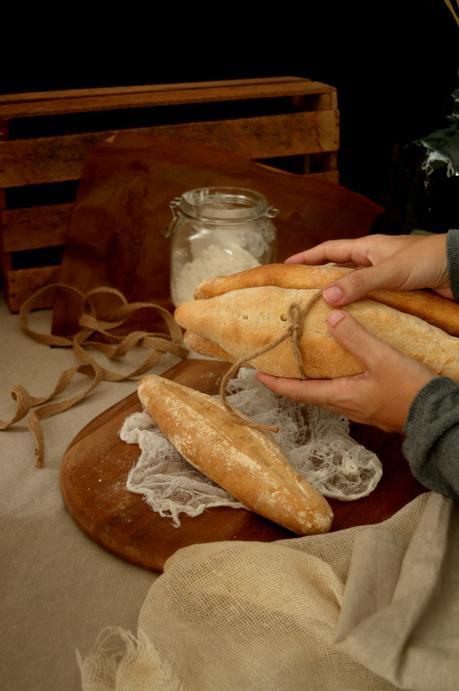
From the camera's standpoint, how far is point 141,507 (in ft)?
3.50

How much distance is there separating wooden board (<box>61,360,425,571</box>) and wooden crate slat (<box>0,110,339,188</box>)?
665 millimetres

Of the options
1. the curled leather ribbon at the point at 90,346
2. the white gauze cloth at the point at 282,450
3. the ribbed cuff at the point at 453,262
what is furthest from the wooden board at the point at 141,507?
the ribbed cuff at the point at 453,262

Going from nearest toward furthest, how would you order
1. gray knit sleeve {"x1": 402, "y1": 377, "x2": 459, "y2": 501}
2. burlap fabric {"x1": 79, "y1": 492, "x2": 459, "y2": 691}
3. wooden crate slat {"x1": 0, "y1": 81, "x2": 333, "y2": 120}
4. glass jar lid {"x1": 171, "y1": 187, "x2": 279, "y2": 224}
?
burlap fabric {"x1": 79, "y1": 492, "x2": 459, "y2": 691} < gray knit sleeve {"x1": 402, "y1": 377, "x2": 459, "y2": 501} < glass jar lid {"x1": 171, "y1": 187, "x2": 279, "y2": 224} < wooden crate slat {"x1": 0, "y1": 81, "x2": 333, "y2": 120}

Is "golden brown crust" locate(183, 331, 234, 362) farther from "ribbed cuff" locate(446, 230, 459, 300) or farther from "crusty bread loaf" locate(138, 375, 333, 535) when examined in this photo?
"ribbed cuff" locate(446, 230, 459, 300)

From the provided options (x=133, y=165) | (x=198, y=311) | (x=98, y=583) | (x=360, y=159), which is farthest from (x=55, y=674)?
(x=360, y=159)

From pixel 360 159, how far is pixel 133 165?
73cm

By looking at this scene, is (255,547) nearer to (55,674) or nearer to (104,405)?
(55,674)

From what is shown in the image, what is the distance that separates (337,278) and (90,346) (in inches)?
25.2

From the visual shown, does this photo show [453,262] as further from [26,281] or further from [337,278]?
[26,281]

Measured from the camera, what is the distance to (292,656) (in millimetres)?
818

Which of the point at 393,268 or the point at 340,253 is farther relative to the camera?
the point at 340,253

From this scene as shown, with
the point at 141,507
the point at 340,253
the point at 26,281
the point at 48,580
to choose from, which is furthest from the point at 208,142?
the point at 48,580

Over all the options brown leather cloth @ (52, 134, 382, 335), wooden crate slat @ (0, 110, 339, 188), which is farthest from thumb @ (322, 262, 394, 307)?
wooden crate slat @ (0, 110, 339, 188)

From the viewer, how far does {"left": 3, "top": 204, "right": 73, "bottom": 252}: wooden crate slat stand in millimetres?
1697
